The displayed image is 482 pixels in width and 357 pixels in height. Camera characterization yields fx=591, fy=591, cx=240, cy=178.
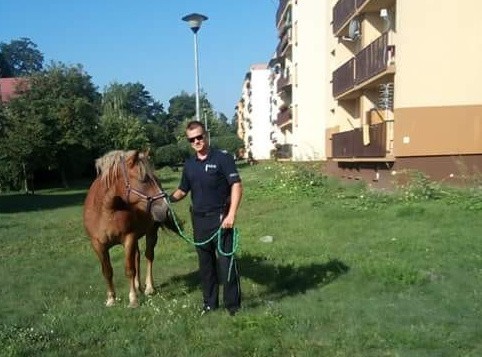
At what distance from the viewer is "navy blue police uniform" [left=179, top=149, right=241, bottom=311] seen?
6.40 metres

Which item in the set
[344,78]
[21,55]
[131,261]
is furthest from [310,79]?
[21,55]

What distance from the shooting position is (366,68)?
76.4 feet

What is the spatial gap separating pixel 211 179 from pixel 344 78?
73.9 feet

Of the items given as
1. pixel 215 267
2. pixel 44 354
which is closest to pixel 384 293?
pixel 215 267

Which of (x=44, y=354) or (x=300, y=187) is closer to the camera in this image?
(x=44, y=354)

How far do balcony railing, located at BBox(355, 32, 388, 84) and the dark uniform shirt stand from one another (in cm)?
1533

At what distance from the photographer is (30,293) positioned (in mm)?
8398

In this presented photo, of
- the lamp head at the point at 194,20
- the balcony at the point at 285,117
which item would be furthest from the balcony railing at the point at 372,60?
the balcony at the point at 285,117

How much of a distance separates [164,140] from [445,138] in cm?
7269

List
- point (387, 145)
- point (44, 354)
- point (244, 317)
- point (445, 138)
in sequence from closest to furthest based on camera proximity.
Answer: point (44, 354) < point (244, 317) < point (445, 138) < point (387, 145)

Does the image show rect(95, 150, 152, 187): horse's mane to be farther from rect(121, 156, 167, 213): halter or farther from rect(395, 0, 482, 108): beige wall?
rect(395, 0, 482, 108): beige wall

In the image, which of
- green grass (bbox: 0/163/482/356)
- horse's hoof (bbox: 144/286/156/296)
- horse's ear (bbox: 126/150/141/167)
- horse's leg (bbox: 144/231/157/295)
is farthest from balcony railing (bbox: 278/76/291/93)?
horse's ear (bbox: 126/150/141/167)

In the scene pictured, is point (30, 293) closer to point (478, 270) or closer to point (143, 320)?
point (143, 320)

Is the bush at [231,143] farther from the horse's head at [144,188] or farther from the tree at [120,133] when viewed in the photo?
the horse's head at [144,188]
